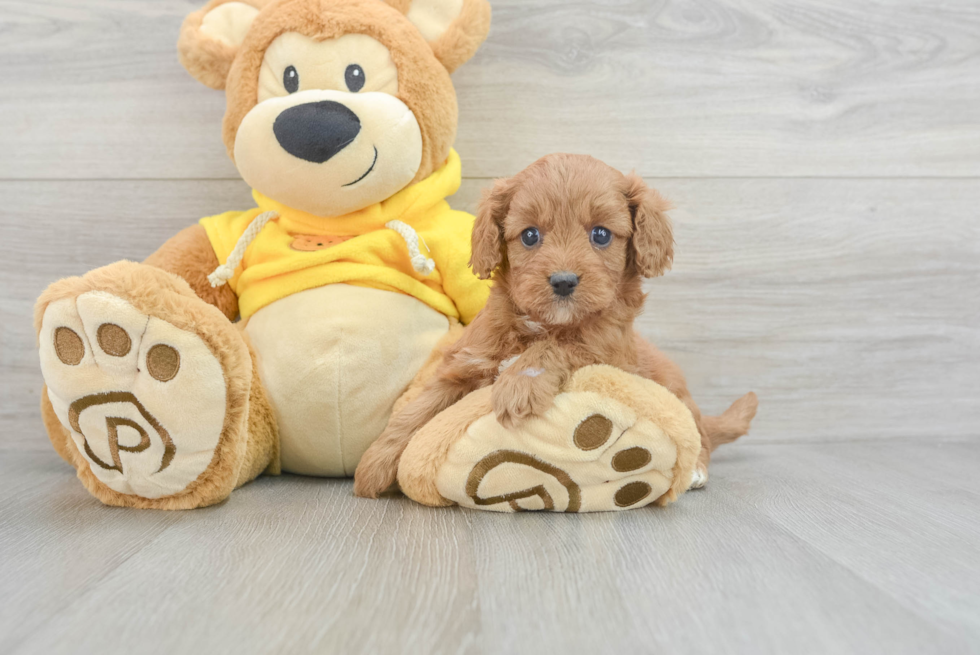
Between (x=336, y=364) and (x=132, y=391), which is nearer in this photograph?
(x=132, y=391)

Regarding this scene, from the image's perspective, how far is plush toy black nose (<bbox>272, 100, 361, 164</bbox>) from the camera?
939 millimetres

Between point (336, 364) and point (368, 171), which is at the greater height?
point (368, 171)

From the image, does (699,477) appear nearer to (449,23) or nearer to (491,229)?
(491,229)

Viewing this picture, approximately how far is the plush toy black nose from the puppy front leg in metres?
0.39

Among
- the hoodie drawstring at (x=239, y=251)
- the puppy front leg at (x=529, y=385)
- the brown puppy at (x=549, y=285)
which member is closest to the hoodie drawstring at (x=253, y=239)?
A: the hoodie drawstring at (x=239, y=251)

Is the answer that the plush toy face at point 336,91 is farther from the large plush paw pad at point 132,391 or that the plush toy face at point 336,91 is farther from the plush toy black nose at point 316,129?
the large plush paw pad at point 132,391

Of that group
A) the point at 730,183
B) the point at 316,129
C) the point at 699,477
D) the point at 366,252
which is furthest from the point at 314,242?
the point at 730,183

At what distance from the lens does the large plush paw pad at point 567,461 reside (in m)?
0.80

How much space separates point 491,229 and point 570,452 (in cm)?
28

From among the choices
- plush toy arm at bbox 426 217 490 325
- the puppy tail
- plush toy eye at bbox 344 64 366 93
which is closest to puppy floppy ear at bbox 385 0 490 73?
plush toy eye at bbox 344 64 366 93

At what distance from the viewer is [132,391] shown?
832 mm

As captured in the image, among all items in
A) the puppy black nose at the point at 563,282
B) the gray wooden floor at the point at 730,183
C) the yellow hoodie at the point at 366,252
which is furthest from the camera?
the gray wooden floor at the point at 730,183

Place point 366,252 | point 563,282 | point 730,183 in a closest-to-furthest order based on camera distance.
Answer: point 563,282 < point 366,252 < point 730,183

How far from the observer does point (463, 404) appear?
0.88 metres
